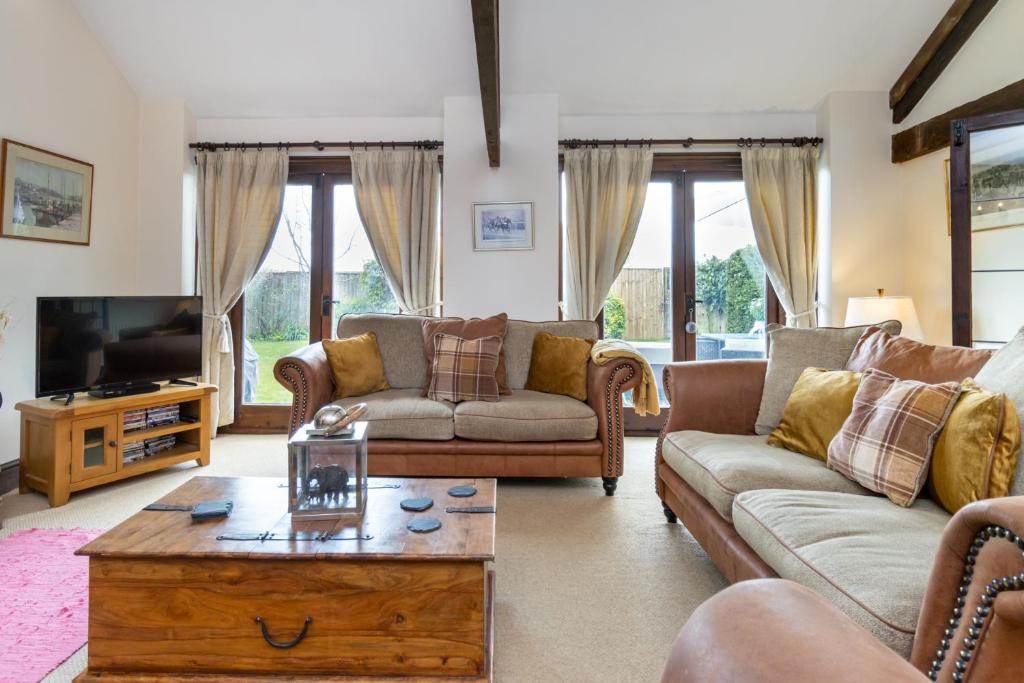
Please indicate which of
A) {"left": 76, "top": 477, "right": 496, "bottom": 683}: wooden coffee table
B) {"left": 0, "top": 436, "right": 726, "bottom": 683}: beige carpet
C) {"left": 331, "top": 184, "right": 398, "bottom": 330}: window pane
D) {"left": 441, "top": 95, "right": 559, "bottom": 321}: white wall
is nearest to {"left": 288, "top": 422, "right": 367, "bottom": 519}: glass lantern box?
{"left": 76, "top": 477, "right": 496, "bottom": 683}: wooden coffee table

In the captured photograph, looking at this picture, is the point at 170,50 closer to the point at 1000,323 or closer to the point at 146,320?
the point at 146,320

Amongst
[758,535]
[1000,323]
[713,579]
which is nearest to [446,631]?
[758,535]

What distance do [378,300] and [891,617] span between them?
3948 millimetres

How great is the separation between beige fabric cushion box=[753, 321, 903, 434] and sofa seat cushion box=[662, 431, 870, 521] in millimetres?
157

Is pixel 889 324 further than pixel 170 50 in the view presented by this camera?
No

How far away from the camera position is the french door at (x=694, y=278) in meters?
Result: 4.27

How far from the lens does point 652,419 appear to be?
4.25 m

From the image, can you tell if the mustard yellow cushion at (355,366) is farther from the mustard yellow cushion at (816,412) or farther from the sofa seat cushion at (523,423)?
the mustard yellow cushion at (816,412)

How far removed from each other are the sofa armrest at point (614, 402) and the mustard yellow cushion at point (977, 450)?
150 cm

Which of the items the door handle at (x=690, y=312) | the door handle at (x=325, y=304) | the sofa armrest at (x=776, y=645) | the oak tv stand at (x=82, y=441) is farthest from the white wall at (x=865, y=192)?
the oak tv stand at (x=82, y=441)

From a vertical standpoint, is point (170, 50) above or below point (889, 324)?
above

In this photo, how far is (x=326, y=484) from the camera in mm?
1560

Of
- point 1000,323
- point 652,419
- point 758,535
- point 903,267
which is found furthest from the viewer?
point 652,419

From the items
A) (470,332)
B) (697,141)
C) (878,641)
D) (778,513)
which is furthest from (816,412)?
(697,141)
